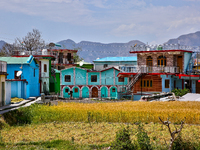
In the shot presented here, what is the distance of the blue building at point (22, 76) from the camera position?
36.0 m

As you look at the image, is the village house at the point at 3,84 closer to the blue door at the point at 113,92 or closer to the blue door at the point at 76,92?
the blue door at the point at 76,92

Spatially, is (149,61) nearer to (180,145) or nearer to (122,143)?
(180,145)

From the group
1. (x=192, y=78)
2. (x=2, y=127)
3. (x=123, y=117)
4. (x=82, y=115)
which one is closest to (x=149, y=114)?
(x=123, y=117)

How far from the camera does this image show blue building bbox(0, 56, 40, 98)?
3597 cm

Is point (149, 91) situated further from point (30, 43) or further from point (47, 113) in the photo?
point (30, 43)

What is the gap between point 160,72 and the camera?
45.6 meters

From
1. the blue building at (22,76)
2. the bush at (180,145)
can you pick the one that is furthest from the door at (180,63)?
the bush at (180,145)

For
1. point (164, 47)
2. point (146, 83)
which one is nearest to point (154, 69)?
point (146, 83)

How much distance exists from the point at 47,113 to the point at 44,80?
2891cm

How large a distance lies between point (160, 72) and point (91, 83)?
542 inches

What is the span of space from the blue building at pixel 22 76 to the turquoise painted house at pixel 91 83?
790 cm

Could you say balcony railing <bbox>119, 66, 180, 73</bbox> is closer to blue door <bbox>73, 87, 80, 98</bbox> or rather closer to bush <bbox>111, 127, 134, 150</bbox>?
blue door <bbox>73, 87, 80, 98</bbox>

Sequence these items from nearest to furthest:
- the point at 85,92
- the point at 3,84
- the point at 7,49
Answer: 1. the point at 3,84
2. the point at 85,92
3. the point at 7,49

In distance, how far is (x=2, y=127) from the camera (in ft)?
67.9
